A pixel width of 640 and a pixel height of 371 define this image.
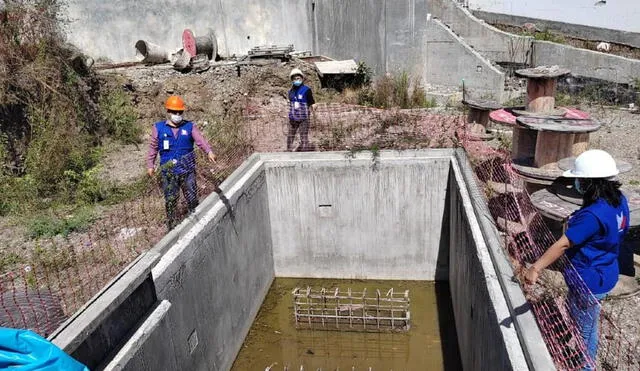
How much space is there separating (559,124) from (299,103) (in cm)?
431

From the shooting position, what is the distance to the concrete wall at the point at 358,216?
846cm

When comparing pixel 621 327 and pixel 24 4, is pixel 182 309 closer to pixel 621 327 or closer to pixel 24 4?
pixel 621 327

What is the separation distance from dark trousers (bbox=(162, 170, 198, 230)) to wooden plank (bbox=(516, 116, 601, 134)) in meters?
4.39

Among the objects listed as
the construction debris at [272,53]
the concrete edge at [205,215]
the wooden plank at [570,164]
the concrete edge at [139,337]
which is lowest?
the concrete edge at [139,337]

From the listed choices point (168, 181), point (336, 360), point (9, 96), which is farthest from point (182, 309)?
point (9, 96)

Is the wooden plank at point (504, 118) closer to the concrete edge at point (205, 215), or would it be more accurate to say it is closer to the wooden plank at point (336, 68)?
the concrete edge at point (205, 215)

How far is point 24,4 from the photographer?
35.5 feet

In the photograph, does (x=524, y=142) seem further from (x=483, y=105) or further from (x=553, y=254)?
(x=553, y=254)

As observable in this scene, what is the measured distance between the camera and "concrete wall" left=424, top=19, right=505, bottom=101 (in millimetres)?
13883

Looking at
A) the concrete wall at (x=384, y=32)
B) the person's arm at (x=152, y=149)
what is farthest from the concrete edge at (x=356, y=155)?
the concrete wall at (x=384, y=32)

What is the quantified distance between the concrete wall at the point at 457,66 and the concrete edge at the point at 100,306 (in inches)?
453

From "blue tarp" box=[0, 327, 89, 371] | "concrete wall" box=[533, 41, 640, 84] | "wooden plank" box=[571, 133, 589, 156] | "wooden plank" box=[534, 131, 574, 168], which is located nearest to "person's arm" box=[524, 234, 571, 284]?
"blue tarp" box=[0, 327, 89, 371]

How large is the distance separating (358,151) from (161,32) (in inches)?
382

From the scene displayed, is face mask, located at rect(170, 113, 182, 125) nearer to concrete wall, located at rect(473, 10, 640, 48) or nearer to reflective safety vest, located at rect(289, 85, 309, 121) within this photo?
reflective safety vest, located at rect(289, 85, 309, 121)
